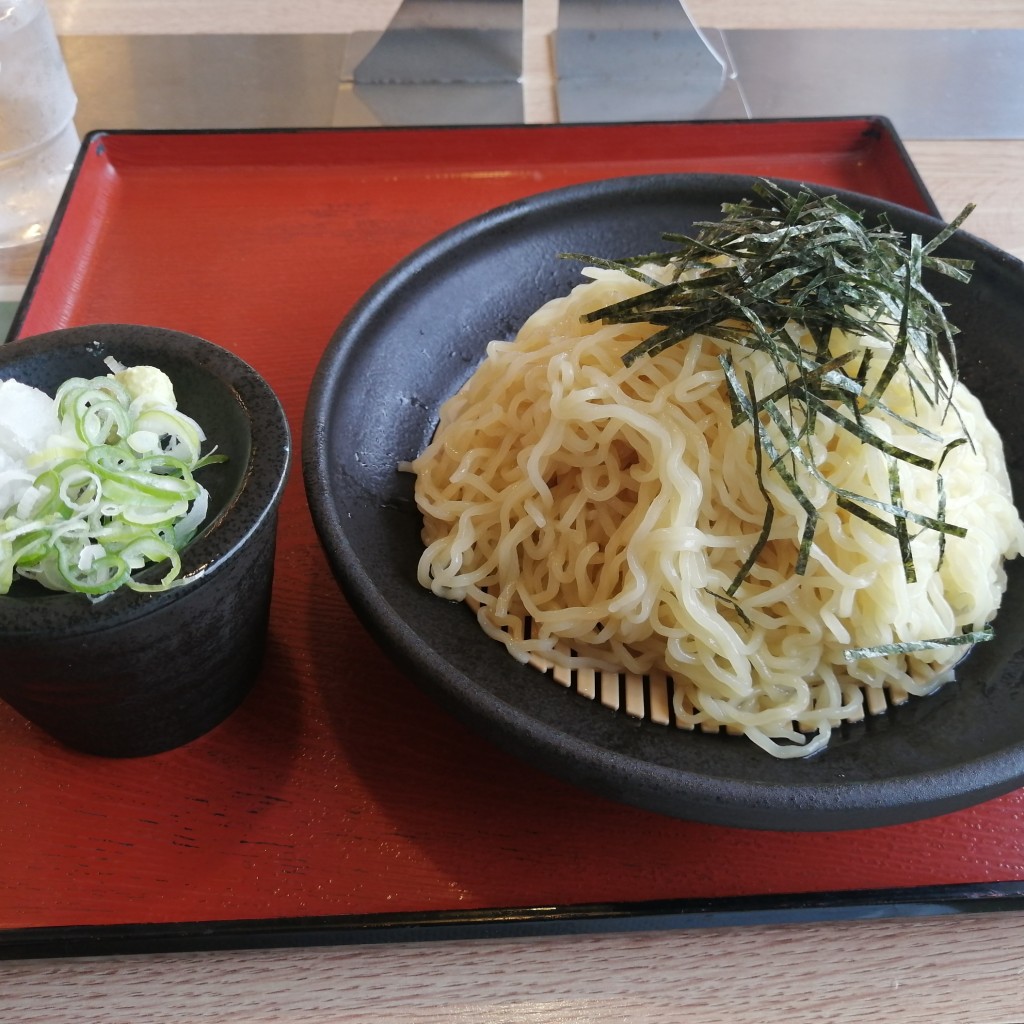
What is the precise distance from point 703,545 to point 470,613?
379 mm

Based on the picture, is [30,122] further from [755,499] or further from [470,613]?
[755,499]

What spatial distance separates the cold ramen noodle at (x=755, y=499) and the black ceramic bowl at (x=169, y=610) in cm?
32

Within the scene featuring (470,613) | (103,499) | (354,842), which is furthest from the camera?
(470,613)

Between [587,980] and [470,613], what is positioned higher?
[470,613]

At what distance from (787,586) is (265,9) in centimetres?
304

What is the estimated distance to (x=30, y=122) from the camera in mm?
2355

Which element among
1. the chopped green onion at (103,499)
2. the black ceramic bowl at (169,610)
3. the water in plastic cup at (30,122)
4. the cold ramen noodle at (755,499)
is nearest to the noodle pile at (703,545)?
the cold ramen noodle at (755,499)

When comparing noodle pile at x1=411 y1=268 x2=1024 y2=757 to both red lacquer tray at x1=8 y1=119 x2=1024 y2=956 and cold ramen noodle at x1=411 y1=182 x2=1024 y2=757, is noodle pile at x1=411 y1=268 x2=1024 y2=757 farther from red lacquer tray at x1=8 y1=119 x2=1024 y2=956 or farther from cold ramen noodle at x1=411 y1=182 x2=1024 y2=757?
red lacquer tray at x1=8 y1=119 x2=1024 y2=956

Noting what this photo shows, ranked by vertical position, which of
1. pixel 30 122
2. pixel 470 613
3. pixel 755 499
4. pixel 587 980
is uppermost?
pixel 30 122

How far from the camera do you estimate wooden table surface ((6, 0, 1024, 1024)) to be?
1120mm

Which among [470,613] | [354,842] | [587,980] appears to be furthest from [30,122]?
[587,980]

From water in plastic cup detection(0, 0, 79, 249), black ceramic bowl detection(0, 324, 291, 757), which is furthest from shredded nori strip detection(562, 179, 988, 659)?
water in plastic cup detection(0, 0, 79, 249)

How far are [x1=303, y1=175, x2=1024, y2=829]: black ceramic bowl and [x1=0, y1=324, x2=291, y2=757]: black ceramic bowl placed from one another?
0.15m

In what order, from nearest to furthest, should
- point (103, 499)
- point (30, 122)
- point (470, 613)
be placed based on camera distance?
1. point (103, 499)
2. point (470, 613)
3. point (30, 122)
